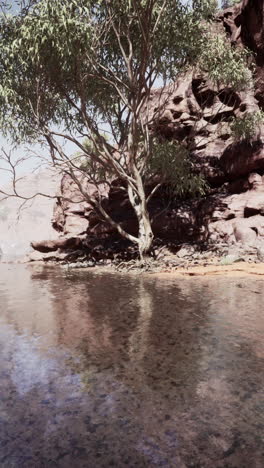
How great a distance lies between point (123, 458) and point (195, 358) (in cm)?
200

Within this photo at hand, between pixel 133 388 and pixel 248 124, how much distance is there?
726 inches

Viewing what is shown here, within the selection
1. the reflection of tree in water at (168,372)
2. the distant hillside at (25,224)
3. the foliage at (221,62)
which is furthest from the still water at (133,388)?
the distant hillside at (25,224)

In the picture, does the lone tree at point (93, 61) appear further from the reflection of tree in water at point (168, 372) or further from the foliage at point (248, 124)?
A: the reflection of tree in water at point (168, 372)

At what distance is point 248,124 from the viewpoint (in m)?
19.0

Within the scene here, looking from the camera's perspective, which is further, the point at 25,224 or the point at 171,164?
the point at 25,224

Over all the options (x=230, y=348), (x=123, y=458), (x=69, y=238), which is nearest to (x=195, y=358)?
(x=230, y=348)

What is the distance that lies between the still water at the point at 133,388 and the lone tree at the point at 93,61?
1090cm

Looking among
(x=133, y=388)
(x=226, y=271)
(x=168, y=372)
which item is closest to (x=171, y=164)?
(x=226, y=271)

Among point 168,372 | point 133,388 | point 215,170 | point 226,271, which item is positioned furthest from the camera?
point 215,170

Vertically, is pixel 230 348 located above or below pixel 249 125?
below

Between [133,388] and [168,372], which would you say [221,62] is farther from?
[133,388]

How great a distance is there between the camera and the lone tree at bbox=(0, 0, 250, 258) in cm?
1345

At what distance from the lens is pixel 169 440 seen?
230 cm

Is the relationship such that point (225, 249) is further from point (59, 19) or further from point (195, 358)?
point (195, 358)
